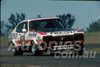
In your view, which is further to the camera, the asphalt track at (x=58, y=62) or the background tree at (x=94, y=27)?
the background tree at (x=94, y=27)

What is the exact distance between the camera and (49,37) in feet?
65.7

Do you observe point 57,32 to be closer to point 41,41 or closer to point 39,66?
point 41,41

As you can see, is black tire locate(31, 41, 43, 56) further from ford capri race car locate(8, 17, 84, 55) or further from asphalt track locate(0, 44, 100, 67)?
asphalt track locate(0, 44, 100, 67)

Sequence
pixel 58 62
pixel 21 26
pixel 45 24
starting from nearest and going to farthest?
pixel 58 62 < pixel 45 24 < pixel 21 26

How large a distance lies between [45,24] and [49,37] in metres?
1.34

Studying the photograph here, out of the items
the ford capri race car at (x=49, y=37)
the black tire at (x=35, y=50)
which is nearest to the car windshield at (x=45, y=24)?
the ford capri race car at (x=49, y=37)

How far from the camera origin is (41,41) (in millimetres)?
20297

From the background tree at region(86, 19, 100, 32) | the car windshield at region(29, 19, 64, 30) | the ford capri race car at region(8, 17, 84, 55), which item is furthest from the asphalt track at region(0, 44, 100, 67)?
the background tree at region(86, 19, 100, 32)

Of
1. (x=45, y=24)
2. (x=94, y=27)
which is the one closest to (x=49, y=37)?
(x=45, y=24)

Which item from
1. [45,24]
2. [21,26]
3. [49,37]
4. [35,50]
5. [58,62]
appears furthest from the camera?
[21,26]

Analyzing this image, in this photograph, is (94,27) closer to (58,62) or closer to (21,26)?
(21,26)

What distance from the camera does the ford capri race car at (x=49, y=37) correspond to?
1995 centimetres

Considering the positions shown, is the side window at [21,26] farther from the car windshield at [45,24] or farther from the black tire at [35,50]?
the black tire at [35,50]

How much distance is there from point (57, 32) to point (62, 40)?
1.24ft
